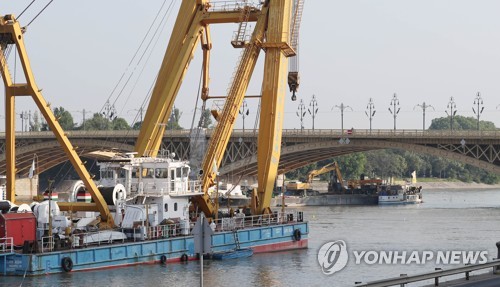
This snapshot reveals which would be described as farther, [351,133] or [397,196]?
[397,196]

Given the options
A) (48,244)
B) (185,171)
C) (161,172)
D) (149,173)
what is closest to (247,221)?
(185,171)

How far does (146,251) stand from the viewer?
5259cm

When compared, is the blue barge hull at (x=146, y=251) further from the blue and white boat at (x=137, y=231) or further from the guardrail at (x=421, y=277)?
the guardrail at (x=421, y=277)

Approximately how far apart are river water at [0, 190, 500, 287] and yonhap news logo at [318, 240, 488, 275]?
56 centimetres

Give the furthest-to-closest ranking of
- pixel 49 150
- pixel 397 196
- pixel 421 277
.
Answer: pixel 397 196 → pixel 49 150 → pixel 421 277

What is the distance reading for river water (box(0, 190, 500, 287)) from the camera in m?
48.6

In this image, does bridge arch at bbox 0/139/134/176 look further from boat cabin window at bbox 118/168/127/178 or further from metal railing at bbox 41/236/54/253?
metal railing at bbox 41/236/54/253

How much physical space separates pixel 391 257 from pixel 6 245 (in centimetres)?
2337

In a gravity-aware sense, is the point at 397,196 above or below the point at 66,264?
above

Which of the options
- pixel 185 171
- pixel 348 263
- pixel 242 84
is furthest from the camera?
pixel 242 84

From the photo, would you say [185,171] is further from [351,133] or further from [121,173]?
[351,133]

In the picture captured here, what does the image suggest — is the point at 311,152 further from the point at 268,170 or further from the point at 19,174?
the point at 268,170

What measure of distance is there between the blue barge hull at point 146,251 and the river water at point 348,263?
0.45m

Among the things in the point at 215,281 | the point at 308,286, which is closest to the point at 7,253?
the point at 215,281
